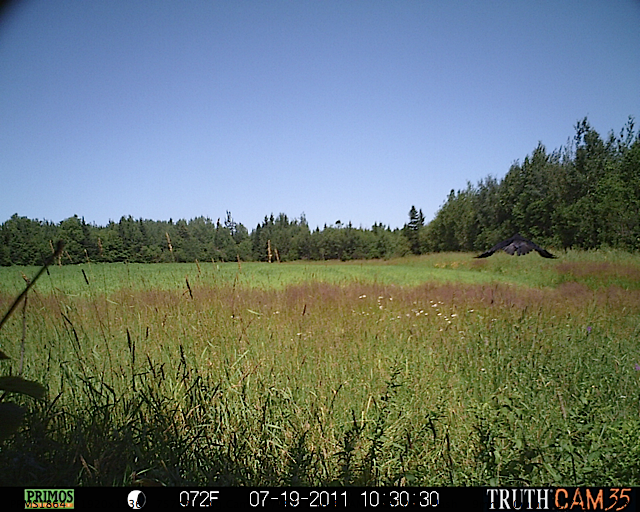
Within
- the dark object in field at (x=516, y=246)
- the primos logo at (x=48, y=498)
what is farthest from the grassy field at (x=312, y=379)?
the dark object in field at (x=516, y=246)

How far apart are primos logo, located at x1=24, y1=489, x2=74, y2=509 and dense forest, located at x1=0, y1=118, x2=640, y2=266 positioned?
1158 mm

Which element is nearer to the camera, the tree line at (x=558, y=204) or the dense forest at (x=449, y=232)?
the dense forest at (x=449, y=232)

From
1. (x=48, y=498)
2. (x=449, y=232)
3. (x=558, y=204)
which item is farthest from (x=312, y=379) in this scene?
(x=449, y=232)

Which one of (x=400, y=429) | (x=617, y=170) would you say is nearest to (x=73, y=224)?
(x=400, y=429)

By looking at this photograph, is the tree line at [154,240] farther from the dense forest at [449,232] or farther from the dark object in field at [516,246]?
the dark object in field at [516,246]

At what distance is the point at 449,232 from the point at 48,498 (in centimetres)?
628

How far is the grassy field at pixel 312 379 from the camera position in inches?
47.5

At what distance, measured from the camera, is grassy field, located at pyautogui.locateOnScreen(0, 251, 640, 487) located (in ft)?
3.96

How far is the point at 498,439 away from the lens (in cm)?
141

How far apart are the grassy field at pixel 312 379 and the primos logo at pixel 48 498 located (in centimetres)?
9

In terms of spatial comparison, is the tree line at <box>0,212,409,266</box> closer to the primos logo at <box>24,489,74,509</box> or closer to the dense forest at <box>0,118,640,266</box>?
the dense forest at <box>0,118,640,266</box>

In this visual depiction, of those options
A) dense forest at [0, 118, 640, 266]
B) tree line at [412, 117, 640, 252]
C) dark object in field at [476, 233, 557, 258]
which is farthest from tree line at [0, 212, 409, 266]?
dark object in field at [476, 233, 557, 258]

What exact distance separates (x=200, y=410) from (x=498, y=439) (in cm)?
127

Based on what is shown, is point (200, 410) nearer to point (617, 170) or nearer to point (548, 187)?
point (617, 170)
